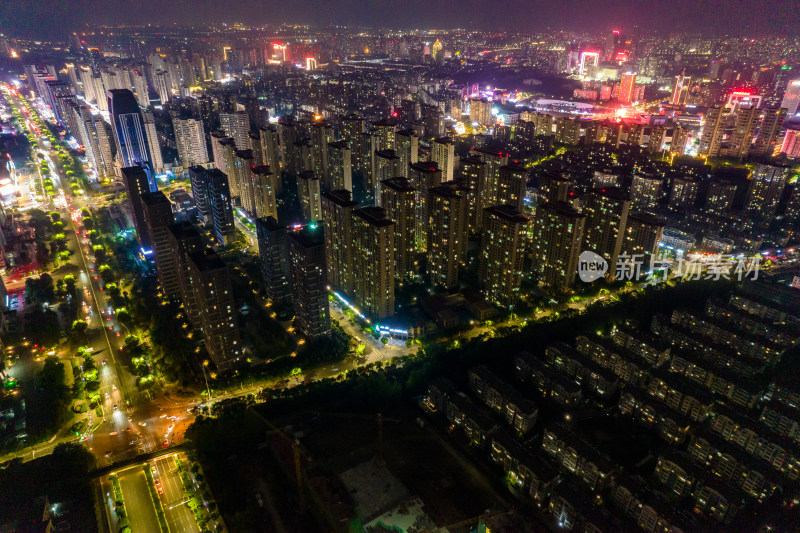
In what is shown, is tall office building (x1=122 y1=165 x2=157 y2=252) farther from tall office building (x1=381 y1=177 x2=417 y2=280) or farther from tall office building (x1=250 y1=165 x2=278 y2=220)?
tall office building (x1=381 y1=177 x2=417 y2=280)

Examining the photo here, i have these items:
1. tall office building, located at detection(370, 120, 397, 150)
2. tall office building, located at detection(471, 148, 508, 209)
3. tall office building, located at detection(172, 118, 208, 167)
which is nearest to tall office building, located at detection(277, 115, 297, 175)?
tall office building, located at detection(370, 120, 397, 150)

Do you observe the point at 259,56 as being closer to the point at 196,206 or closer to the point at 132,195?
the point at 196,206

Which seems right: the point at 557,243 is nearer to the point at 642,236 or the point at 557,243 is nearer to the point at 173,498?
the point at 642,236

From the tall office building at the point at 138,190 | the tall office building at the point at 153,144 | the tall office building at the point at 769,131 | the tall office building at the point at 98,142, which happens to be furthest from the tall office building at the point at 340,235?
the tall office building at the point at 769,131

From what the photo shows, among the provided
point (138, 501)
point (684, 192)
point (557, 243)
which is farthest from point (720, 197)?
point (138, 501)

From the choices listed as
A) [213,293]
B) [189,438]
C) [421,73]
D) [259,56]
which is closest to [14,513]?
[189,438]

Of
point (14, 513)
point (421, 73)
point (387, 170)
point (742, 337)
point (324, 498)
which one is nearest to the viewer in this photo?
point (14, 513)
